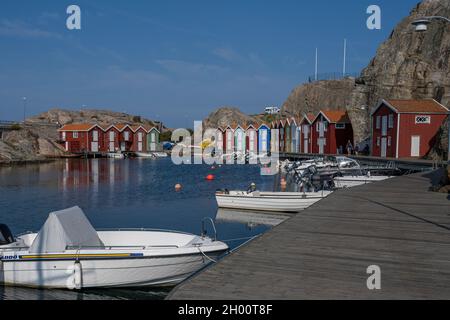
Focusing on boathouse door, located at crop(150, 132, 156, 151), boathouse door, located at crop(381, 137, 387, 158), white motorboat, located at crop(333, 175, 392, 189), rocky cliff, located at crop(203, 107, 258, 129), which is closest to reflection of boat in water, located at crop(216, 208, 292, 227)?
white motorboat, located at crop(333, 175, 392, 189)

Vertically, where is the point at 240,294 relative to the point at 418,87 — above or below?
below

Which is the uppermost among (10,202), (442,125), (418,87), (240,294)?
(418,87)

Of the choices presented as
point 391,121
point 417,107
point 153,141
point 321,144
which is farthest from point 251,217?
point 153,141

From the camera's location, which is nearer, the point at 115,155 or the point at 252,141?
the point at 252,141

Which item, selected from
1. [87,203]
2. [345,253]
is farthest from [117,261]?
[87,203]

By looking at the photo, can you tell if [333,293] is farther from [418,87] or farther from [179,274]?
[418,87]

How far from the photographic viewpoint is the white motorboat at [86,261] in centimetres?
1277

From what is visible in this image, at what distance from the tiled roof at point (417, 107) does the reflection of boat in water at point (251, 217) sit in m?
30.6

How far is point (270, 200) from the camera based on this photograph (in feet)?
88.2

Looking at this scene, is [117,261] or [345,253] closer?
[345,253]

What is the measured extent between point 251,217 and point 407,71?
50.4 m

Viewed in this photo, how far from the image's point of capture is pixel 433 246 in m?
9.33

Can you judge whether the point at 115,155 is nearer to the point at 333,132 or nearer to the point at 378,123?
the point at 333,132

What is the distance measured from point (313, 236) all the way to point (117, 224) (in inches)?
651
